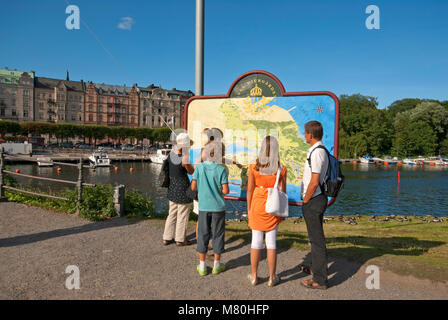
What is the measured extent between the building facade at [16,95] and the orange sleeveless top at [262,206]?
331 ft

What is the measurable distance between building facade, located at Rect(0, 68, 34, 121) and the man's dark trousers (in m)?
101

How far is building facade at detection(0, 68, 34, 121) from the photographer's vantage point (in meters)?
86.8

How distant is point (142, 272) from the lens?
182 inches

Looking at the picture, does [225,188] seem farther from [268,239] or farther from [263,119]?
[263,119]

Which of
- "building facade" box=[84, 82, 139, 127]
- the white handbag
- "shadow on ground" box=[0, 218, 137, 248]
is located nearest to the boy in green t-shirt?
the white handbag

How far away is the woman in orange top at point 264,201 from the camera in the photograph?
4164mm

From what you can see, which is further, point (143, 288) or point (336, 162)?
point (336, 162)

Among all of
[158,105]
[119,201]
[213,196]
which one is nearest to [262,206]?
[213,196]
